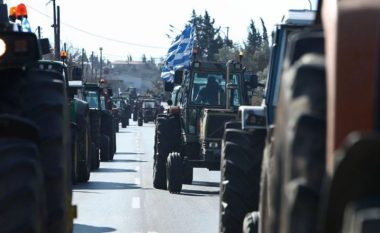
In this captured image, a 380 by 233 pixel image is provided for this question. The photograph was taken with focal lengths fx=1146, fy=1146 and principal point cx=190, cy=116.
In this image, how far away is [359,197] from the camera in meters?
4.05

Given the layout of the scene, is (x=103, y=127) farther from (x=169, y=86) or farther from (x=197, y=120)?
(x=197, y=120)

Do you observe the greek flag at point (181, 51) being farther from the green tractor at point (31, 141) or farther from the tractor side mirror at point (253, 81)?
the green tractor at point (31, 141)

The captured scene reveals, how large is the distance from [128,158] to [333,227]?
32984mm

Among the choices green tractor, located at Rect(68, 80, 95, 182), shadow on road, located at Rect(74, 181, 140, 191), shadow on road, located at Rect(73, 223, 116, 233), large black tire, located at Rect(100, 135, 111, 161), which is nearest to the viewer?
shadow on road, located at Rect(73, 223, 116, 233)

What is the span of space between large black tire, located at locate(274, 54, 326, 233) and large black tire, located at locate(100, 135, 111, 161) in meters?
27.9

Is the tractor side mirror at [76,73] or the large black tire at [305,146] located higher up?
the tractor side mirror at [76,73]

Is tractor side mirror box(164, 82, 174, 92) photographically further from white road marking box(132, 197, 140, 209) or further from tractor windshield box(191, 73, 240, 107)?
white road marking box(132, 197, 140, 209)

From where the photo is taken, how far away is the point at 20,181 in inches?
233

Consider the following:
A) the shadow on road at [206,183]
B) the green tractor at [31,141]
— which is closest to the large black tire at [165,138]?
the shadow on road at [206,183]

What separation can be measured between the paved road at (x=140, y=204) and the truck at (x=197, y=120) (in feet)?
1.81

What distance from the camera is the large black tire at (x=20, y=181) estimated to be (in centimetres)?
582

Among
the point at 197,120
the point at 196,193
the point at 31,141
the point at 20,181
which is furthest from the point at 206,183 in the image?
the point at 20,181

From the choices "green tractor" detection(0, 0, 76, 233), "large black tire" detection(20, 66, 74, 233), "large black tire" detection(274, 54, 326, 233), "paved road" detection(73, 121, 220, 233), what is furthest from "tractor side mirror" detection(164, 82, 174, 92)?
"large black tire" detection(274, 54, 326, 233)

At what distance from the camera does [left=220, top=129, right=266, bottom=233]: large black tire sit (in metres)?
10.5
